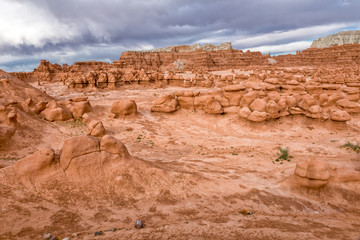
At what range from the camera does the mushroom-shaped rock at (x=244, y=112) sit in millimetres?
15692

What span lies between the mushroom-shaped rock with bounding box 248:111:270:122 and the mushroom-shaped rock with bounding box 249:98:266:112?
A: 0.65m

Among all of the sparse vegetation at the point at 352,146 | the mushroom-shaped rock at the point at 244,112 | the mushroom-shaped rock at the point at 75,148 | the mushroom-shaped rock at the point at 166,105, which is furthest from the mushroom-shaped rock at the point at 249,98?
the mushroom-shaped rock at the point at 75,148

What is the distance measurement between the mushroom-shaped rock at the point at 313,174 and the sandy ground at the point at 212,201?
0.27 meters

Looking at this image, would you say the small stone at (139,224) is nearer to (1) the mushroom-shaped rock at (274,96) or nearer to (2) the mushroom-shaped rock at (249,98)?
(2) the mushroom-shaped rock at (249,98)

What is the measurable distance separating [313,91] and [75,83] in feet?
90.8

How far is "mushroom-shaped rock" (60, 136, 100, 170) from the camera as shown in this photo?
665 cm

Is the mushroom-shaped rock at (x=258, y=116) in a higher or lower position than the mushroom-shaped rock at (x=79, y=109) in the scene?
lower

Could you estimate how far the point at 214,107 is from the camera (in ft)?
57.5

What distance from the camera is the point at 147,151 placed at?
1138 centimetres

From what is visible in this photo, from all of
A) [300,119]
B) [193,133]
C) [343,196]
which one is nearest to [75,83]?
[193,133]

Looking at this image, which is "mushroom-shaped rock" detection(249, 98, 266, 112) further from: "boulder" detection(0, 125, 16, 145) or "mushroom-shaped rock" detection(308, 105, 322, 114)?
"boulder" detection(0, 125, 16, 145)

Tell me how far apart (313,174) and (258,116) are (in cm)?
810

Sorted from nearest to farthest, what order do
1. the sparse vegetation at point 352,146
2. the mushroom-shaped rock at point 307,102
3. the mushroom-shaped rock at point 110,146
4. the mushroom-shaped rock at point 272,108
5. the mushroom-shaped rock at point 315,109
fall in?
1. the mushroom-shaped rock at point 110,146
2. the sparse vegetation at point 352,146
3. the mushroom-shaped rock at point 315,109
4. the mushroom-shaped rock at point 272,108
5. the mushroom-shaped rock at point 307,102

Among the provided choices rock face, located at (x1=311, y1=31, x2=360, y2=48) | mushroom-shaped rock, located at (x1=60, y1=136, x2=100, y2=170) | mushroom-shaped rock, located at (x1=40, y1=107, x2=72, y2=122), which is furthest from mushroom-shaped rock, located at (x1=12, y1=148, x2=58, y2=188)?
rock face, located at (x1=311, y1=31, x2=360, y2=48)
